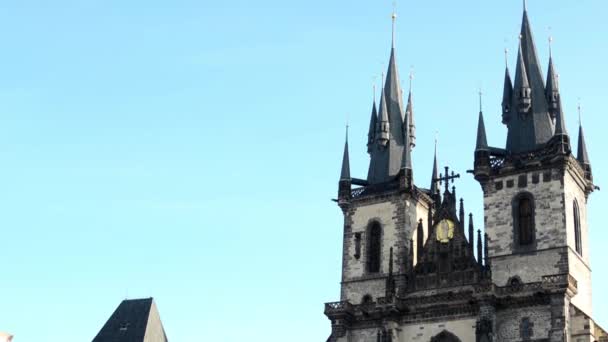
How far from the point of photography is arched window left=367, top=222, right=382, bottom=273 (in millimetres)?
61531

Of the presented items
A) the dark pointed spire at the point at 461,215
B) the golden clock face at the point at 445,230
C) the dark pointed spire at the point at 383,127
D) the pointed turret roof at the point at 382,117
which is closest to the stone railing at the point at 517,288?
the golden clock face at the point at 445,230

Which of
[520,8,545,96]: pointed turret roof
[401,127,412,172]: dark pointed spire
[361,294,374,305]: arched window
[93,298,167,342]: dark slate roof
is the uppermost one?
[520,8,545,96]: pointed turret roof

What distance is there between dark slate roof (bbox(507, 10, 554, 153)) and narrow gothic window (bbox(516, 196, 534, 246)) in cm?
310

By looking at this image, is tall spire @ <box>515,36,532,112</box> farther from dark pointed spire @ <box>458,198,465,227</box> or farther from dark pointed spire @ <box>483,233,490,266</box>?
dark pointed spire @ <box>483,233,490,266</box>

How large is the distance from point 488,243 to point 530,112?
8.47 meters

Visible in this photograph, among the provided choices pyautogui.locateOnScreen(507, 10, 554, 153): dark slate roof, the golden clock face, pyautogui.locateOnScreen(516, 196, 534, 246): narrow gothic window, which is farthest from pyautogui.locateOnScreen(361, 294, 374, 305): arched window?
pyautogui.locateOnScreen(507, 10, 554, 153): dark slate roof

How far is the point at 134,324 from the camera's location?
62.0 metres

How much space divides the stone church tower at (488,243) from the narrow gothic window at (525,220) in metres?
0.06

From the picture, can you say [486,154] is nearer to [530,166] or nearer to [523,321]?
[530,166]

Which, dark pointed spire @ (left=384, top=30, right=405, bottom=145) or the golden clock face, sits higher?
dark pointed spire @ (left=384, top=30, right=405, bottom=145)

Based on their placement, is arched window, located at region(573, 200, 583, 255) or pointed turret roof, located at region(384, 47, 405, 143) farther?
pointed turret roof, located at region(384, 47, 405, 143)

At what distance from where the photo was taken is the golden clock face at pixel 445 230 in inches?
2334

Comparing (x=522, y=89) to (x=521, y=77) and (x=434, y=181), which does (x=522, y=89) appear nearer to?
(x=521, y=77)

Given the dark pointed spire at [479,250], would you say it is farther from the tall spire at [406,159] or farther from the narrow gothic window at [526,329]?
the tall spire at [406,159]
